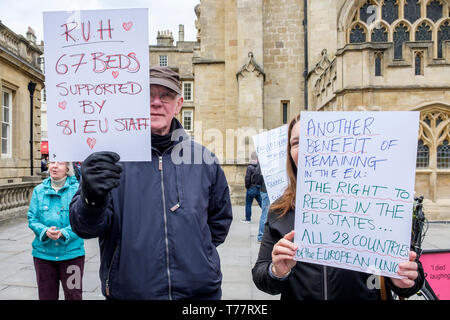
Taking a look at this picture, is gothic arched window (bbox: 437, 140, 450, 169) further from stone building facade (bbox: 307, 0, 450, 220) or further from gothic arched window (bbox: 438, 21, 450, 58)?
gothic arched window (bbox: 438, 21, 450, 58)

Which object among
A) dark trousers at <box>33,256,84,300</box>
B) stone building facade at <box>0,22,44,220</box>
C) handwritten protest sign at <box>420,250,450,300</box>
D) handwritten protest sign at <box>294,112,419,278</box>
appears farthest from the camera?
stone building facade at <box>0,22,44,220</box>

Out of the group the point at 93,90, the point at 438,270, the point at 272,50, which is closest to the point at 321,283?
the point at 93,90

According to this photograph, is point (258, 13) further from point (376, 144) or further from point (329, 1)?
point (376, 144)

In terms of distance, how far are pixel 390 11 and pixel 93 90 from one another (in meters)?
15.0

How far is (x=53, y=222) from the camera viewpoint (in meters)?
3.07

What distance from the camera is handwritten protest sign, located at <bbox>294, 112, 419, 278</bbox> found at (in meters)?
1.51

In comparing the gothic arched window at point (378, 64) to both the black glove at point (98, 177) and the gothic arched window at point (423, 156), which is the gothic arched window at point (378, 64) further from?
the black glove at point (98, 177)

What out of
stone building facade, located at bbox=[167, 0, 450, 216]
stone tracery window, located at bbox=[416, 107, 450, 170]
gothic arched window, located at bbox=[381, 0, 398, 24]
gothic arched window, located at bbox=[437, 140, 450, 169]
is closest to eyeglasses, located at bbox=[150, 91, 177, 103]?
stone tracery window, located at bbox=[416, 107, 450, 170]

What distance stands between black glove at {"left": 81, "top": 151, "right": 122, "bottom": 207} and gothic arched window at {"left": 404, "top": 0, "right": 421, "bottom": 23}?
15.3 m

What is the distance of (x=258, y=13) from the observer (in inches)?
514

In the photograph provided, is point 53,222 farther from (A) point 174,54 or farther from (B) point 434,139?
(A) point 174,54

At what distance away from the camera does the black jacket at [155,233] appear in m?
1.69

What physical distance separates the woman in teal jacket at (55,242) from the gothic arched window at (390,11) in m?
14.4

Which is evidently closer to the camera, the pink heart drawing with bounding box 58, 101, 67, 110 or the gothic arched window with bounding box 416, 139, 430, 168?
the pink heart drawing with bounding box 58, 101, 67, 110
